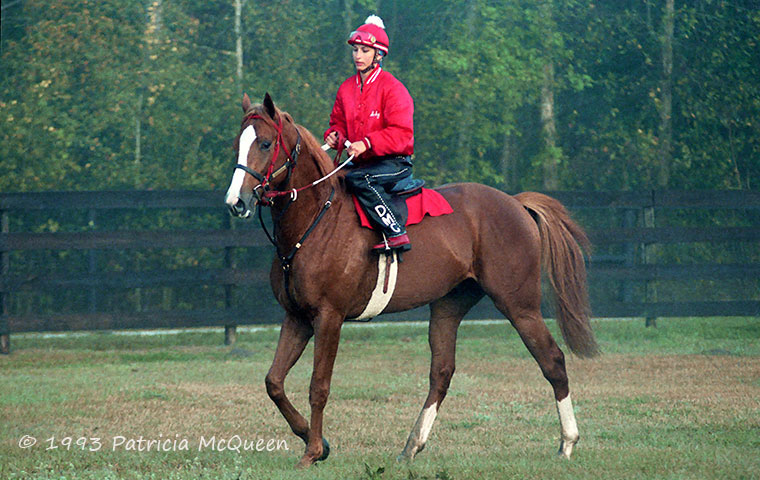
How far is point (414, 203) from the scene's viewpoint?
6457 mm

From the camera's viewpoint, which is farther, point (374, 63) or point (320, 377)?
point (374, 63)

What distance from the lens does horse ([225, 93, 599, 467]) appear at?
579 cm

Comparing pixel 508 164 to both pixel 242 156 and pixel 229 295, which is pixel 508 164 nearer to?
pixel 229 295

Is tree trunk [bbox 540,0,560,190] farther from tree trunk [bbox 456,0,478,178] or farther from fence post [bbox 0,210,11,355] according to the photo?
fence post [bbox 0,210,11,355]

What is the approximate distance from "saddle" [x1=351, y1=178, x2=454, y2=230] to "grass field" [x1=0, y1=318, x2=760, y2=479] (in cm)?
159

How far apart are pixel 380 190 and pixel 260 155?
3.05 feet

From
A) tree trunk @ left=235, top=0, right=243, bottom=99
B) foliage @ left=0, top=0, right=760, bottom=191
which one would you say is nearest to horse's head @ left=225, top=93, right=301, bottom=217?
foliage @ left=0, top=0, right=760, bottom=191

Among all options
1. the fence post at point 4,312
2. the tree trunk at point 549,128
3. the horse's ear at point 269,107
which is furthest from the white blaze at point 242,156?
the tree trunk at point 549,128

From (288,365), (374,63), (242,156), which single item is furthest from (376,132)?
(288,365)

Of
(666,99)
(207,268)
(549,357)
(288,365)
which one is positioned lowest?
(207,268)

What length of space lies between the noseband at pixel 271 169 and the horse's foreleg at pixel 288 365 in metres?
0.81

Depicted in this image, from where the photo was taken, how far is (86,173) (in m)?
18.7

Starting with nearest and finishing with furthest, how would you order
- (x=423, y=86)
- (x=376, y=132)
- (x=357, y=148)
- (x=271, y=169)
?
(x=271, y=169) < (x=357, y=148) < (x=376, y=132) < (x=423, y=86)

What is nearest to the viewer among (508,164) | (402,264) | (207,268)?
(402,264)
